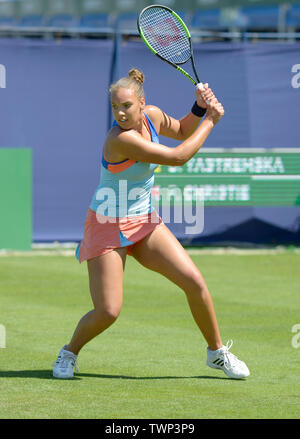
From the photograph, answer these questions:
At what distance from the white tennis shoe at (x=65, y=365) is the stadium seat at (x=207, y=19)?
1369cm

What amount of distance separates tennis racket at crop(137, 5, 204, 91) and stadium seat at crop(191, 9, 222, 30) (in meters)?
12.4

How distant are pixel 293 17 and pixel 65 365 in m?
13.9

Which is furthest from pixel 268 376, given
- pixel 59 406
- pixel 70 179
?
pixel 70 179

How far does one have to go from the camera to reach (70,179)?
1372 cm

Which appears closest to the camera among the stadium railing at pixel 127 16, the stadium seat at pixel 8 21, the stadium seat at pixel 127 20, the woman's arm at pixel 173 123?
the woman's arm at pixel 173 123

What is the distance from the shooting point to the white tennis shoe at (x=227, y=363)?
5691mm

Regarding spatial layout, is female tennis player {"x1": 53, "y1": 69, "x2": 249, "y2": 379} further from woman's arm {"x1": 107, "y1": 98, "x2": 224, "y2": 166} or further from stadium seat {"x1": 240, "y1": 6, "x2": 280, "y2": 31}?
stadium seat {"x1": 240, "y1": 6, "x2": 280, "y2": 31}

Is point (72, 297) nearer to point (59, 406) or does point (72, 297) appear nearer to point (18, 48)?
point (59, 406)

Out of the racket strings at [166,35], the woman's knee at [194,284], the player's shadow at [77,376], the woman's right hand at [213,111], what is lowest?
the player's shadow at [77,376]

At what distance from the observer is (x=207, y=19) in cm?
1941

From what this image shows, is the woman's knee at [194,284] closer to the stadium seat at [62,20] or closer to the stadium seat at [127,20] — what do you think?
the stadium seat at [127,20]

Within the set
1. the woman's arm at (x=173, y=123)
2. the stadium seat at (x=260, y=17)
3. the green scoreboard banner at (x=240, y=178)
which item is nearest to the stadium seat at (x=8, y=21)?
the stadium seat at (x=260, y=17)

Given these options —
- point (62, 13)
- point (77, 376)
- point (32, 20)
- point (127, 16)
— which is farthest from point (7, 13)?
point (77, 376)
